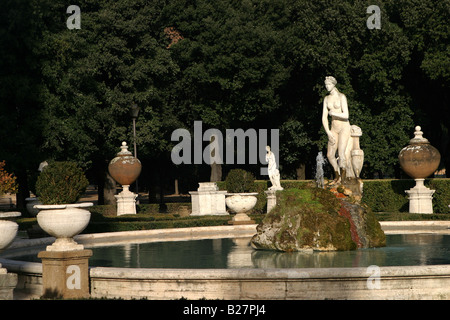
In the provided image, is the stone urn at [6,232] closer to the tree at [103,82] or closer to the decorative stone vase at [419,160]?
the decorative stone vase at [419,160]

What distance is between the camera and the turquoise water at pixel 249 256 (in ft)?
44.7

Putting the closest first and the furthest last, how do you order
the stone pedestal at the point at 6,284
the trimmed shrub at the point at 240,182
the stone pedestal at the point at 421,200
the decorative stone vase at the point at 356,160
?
the stone pedestal at the point at 6,284, the decorative stone vase at the point at 356,160, the stone pedestal at the point at 421,200, the trimmed shrub at the point at 240,182

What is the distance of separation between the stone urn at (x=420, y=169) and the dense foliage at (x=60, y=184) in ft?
60.4

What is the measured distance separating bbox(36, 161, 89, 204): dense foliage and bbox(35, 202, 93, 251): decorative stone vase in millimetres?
3108

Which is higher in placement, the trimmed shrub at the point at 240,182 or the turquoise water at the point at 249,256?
the trimmed shrub at the point at 240,182

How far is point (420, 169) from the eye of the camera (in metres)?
31.3

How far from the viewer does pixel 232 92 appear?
43.5 m

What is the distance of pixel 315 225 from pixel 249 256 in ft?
5.01

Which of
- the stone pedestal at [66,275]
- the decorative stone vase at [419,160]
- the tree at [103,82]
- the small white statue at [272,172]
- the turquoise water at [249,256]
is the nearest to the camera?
the stone pedestal at [66,275]

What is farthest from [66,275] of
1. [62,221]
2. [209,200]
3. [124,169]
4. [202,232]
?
[124,169]
